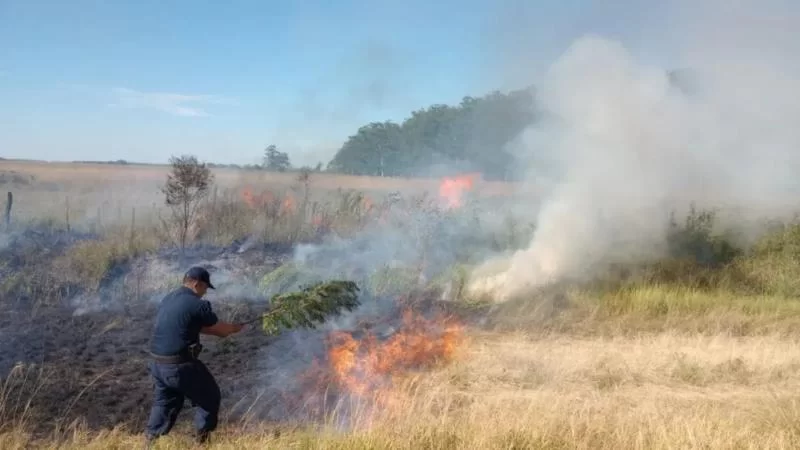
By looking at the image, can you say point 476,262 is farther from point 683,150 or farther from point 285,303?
point 285,303

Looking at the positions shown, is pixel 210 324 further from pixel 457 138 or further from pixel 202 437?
pixel 457 138

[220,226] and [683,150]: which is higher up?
[683,150]

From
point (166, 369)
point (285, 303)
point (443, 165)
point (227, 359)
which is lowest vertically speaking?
point (227, 359)

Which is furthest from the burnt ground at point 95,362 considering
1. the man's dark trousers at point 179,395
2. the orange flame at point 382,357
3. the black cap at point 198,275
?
the black cap at point 198,275

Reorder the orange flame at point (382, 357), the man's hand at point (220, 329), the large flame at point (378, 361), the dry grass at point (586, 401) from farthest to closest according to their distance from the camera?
the orange flame at point (382, 357) < the large flame at point (378, 361) < the man's hand at point (220, 329) < the dry grass at point (586, 401)

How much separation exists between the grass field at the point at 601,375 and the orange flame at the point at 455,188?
Result: 12.2 feet

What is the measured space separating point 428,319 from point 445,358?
2403 millimetres

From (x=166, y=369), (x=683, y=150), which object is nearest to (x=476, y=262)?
(x=683, y=150)

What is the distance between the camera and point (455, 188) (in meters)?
19.6

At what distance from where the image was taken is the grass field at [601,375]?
569 cm

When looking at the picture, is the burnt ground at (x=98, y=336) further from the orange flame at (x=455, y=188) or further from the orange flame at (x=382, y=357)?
the orange flame at (x=455, y=188)

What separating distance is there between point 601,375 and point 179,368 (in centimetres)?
535

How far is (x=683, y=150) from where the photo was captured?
14.5 meters

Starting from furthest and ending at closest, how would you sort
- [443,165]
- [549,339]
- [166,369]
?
[443,165], [549,339], [166,369]
